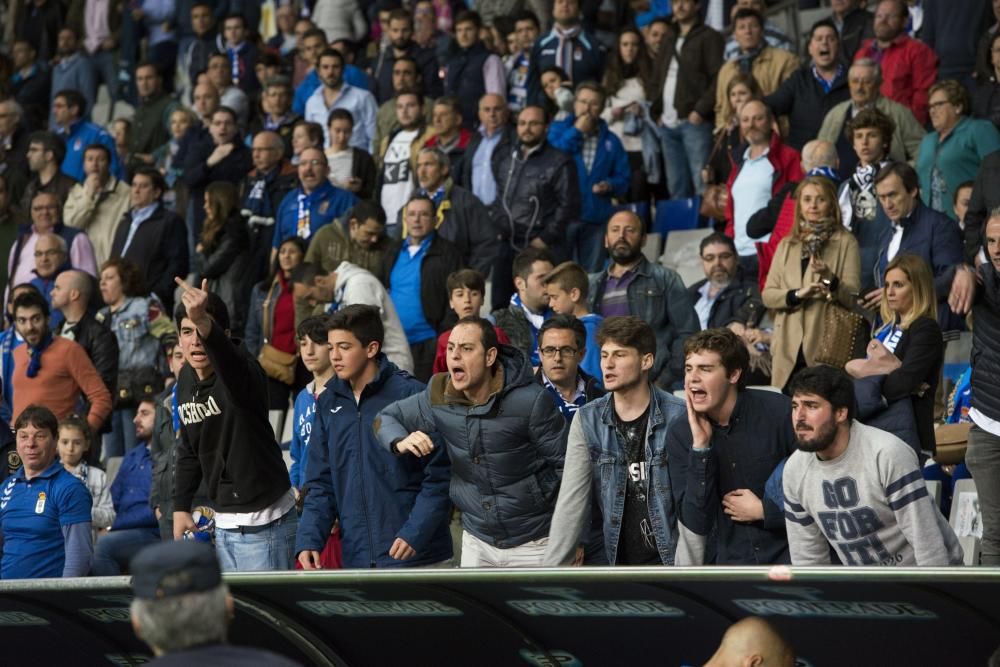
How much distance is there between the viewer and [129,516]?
1095cm

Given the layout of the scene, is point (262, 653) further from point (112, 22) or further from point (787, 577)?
point (112, 22)

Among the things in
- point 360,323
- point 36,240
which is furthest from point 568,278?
point 36,240

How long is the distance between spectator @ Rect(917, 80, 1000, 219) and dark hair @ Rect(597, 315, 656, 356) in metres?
4.86

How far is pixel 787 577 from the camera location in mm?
5117

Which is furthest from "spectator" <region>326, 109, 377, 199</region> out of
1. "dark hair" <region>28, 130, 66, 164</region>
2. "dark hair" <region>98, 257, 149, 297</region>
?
"dark hair" <region>28, 130, 66, 164</region>

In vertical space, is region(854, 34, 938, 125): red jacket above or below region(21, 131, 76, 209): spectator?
above

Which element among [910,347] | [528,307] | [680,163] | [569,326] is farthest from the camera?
[680,163]

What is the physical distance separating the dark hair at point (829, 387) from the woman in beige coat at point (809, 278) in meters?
3.16

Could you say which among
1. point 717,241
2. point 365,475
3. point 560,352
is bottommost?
point 365,475

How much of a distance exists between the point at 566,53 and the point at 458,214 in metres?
3.59

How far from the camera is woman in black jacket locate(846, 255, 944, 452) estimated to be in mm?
8102

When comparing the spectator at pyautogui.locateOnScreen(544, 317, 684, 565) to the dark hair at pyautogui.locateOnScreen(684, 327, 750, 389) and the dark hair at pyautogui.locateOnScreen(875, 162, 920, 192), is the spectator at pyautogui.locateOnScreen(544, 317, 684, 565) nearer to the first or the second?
the dark hair at pyautogui.locateOnScreen(684, 327, 750, 389)

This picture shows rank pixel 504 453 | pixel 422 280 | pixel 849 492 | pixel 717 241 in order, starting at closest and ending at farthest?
pixel 849 492
pixel 504 453
pixel 717 241
pixel 422 280

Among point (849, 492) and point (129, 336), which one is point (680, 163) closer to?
point (129, 336)
